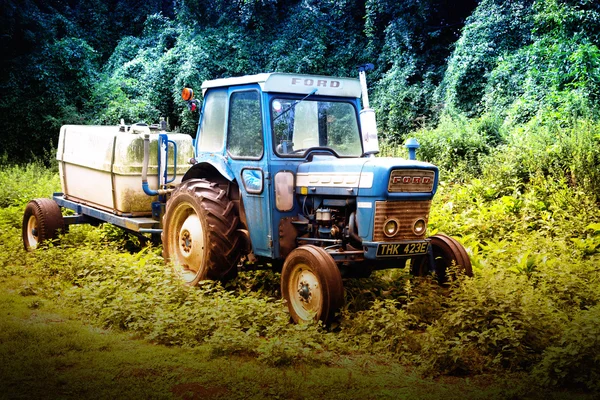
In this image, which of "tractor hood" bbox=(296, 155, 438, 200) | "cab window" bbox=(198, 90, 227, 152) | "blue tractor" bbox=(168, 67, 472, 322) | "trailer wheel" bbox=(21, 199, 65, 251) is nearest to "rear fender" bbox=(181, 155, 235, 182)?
"blue tractor" bbox=(168, 67, 472, 322)

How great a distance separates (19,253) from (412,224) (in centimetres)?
574

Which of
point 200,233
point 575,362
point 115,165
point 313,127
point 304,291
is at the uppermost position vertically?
point 313,127

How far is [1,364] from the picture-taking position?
5090mm

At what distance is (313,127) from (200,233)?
5.50 ft

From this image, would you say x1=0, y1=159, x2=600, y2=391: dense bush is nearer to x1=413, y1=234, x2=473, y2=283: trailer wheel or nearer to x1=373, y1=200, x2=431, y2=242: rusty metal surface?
x1=413, y1=234, x2=473, y2=283: trailer wheel

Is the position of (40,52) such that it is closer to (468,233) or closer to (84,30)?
(84,30)

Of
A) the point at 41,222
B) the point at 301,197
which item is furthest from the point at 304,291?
the point at 41,222

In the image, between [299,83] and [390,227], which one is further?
[299,83]

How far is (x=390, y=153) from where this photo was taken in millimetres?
13508

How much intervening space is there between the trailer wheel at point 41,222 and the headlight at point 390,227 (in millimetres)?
5132

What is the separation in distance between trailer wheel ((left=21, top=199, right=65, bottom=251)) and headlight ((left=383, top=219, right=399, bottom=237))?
16.8 feet

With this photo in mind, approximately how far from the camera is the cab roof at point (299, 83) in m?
6.74

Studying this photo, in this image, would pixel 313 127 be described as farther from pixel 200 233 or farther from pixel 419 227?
pixel 200 233

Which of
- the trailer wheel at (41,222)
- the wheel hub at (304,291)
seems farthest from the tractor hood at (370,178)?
the trailer wheel at (41,222)
